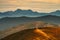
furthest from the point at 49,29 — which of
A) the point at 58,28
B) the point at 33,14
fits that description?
the point at 33,14

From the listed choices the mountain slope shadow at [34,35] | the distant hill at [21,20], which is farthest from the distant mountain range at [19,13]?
the mountain slope shadow at [34,35]

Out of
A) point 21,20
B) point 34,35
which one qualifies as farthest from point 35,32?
point 21,20

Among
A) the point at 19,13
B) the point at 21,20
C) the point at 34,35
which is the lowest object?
the point at 34,35

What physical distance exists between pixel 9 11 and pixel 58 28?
0.83 metres

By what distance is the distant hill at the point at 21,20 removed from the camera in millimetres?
2449

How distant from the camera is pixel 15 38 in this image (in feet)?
7.84

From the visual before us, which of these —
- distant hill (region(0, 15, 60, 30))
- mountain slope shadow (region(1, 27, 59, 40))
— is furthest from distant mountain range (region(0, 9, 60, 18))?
mountain slope shadow (region(1, 27, 59, 40))

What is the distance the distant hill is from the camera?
8.04 feet

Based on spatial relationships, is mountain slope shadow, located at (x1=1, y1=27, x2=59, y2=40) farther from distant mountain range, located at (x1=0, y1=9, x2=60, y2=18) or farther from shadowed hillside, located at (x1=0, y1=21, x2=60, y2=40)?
distant mountain range, located at (x1=0, y1=9, x2=60, y2=18)

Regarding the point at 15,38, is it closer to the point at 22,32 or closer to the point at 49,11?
the point at 22,32

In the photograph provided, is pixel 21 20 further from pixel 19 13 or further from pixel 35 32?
pixel 35 32

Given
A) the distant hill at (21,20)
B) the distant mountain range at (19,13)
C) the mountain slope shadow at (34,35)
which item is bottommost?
the mountain slope shadow at (34,35)

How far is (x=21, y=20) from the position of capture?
2500 mm

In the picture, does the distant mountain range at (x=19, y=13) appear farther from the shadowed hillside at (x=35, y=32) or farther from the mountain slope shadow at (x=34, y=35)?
the mountain slope shadow at (x=34, y=35)
